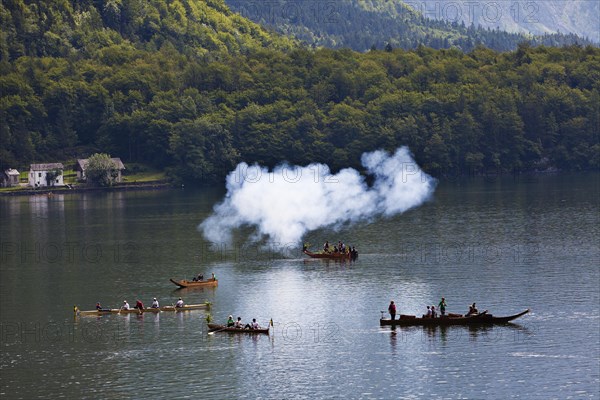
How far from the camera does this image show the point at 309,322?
125375 millimetres

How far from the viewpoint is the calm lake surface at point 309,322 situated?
10375cm

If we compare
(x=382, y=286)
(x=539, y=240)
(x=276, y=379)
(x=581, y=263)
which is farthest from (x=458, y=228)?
(x=276, y=379)

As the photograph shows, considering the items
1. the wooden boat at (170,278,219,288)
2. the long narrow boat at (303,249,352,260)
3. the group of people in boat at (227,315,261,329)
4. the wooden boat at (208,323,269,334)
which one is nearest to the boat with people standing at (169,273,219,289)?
the wooden boat at (170,278,219,288)

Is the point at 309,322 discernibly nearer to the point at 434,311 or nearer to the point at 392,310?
the point at 392,310

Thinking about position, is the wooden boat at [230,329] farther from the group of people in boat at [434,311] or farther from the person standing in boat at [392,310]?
the group of people in boat at [434,311]

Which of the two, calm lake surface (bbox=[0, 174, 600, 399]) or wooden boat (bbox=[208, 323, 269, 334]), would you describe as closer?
A: calm lake surface (bbox=[0, 174, 600, 399])

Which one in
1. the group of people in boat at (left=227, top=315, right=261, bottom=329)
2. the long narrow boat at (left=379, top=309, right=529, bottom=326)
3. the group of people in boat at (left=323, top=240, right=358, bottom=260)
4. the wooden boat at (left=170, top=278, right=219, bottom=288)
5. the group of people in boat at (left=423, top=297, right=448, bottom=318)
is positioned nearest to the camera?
the group of people in boat at (left=227, top=315, right=261, bottom=329)

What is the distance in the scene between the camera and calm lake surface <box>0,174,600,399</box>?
103750mm

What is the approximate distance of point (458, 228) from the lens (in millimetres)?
197375

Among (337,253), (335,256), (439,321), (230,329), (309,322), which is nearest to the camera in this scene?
(230,329)

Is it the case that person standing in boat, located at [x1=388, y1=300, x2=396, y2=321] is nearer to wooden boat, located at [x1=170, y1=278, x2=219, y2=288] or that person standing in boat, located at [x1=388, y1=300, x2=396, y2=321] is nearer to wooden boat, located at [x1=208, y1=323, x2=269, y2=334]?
wooden boat, located at [x1=208, y1=323, x2=269, y2=334]

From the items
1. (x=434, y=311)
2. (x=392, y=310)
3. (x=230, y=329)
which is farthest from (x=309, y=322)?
(x=434, y=311)

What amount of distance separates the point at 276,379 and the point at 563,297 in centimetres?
4604

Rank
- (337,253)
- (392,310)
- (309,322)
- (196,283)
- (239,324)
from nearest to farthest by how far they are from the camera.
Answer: (239,324) < (392,310) < (309,322) < (196,283) < (337,253)
